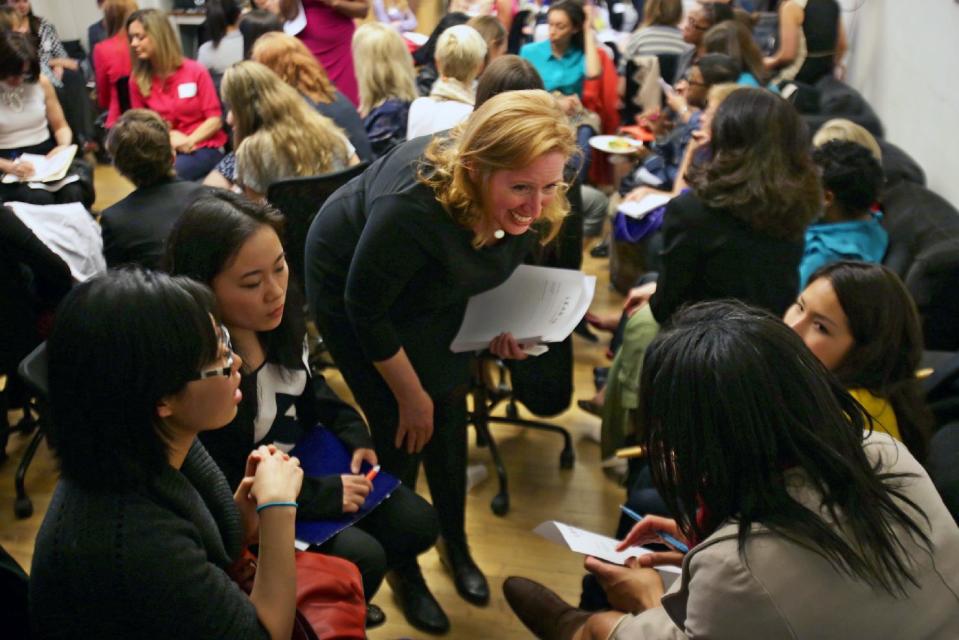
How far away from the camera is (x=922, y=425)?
1.75 meters

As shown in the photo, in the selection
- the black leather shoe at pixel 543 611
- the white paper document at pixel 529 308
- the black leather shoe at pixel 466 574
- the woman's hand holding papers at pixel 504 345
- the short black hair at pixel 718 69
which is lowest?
the black leather shoe at pixel 466 574

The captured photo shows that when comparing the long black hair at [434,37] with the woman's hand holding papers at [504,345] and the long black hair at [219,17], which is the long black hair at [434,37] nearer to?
the long black hair at [219,17]

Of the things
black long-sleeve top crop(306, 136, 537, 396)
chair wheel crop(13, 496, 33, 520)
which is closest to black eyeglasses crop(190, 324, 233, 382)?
black long-sleeve top crop(306, 136, 537, 396)

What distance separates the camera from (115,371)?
1150mm

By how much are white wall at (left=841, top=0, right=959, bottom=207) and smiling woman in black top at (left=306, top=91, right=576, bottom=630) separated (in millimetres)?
2258

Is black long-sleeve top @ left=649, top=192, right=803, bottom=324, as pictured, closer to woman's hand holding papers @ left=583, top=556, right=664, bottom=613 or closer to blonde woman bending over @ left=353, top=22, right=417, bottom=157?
woman's hand holding papers @ left=583, top=556, right=664, bottom=613

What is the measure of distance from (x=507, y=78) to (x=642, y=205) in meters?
1.19

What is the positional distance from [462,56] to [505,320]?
1693mm

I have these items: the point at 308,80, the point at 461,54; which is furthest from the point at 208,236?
the point at 308,80

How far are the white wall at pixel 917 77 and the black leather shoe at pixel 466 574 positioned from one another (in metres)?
2.46

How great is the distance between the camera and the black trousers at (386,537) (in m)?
1.82

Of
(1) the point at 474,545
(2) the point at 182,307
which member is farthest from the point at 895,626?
(1) the point at 474,545

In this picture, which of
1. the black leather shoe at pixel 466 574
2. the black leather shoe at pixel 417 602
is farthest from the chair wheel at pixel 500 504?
the black leather shoe at pixel 417 602

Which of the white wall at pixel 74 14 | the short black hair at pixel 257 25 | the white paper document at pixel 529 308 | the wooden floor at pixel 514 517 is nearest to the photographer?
the white paper document at pixel 529 308
